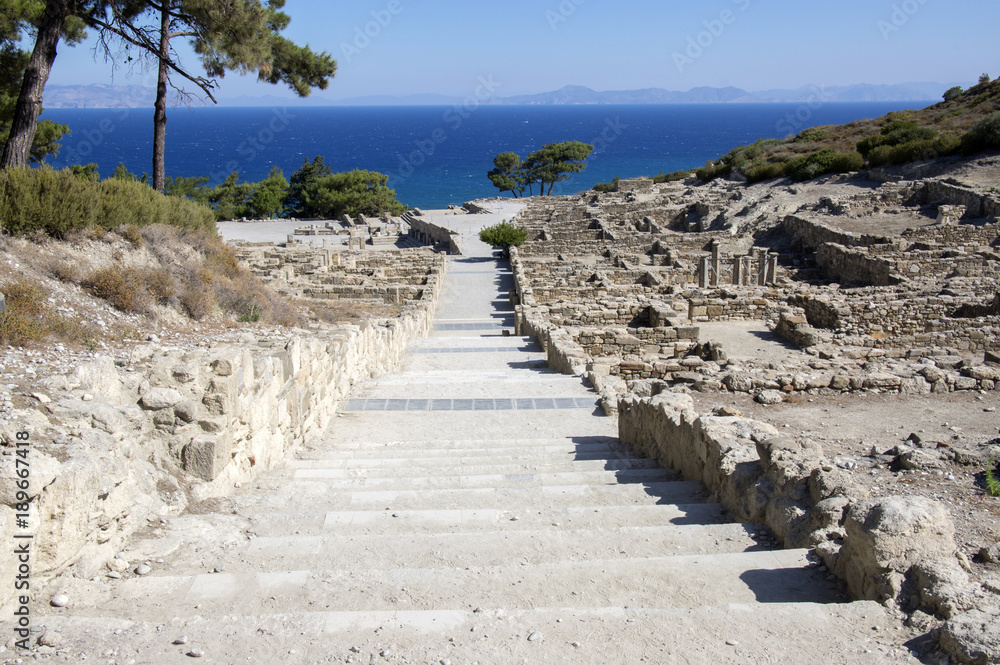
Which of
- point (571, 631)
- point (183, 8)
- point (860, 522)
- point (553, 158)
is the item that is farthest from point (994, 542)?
point (553, 158)

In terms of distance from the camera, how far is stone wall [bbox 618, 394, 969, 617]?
3281 mm

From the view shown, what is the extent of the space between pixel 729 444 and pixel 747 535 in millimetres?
1234

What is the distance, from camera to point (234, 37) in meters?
14.2

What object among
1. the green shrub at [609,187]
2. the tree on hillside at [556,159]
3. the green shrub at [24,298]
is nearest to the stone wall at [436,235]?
the green shrub at [609,187]

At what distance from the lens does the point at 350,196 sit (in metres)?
55.4

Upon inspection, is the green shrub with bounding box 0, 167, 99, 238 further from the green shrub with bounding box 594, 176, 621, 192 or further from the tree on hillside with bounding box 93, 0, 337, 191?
the green shrub with bounding box 594, 176, 621, 192

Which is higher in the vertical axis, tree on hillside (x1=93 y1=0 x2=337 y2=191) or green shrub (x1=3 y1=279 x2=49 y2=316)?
tree on hillside (x1=93 y1=0 x2=337 y2=191)

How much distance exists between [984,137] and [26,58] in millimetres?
37120

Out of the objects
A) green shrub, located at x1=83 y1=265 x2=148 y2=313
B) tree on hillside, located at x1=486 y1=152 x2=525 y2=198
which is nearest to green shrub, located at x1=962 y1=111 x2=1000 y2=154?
green shrub, located at x1=83 y1=265 x2=148 y2=313

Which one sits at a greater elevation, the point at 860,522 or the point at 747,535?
the point at 860,522

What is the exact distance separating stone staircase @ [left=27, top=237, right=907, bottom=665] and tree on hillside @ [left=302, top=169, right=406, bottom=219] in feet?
166

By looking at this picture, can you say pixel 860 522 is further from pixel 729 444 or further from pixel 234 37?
pixel 234 37

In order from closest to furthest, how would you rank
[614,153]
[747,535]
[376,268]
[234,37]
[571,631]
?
[571,631]
[747,535]
[234,37]
[376,268]
[614,153]

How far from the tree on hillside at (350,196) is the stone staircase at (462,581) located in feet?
166
